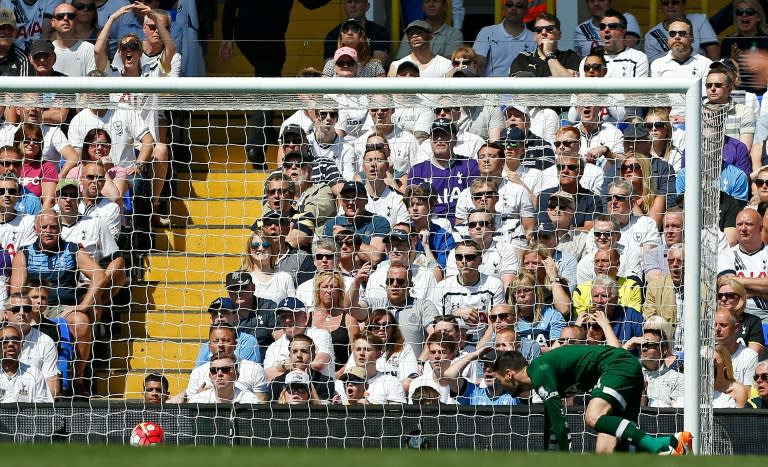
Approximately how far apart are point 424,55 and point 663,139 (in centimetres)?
224

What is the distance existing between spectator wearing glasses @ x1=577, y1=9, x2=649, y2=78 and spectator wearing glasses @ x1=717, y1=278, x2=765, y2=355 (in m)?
2.13

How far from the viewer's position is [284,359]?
8531 mm

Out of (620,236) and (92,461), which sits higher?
(620,236)

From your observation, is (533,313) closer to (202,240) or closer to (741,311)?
(741,311)

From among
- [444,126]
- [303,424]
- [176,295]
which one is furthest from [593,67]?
[303,424]

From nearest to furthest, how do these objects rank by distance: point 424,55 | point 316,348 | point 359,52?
point 316,348 < point 359,52 < point 424,55

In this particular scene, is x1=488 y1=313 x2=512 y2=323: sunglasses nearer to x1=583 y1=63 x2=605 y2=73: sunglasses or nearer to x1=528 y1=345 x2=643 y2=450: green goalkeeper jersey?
x1=528 y1=345 x2=643 y2=450: green goalkeeper jersey

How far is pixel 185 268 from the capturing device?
9039mm

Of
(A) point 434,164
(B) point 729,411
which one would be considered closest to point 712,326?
(B) point 729,411

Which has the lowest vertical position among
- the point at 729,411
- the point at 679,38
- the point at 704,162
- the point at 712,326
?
the point at 729,411

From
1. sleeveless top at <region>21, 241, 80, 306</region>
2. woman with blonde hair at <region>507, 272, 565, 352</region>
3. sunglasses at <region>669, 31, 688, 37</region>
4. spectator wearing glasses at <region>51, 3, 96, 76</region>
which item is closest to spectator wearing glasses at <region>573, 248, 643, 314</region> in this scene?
woman with blonde hair at <region>507, 272, 565, 352</region>

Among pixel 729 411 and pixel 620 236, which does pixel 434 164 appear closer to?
pixel 620 236

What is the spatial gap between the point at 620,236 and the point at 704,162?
100cm

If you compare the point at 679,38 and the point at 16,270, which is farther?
the point at 679,38
